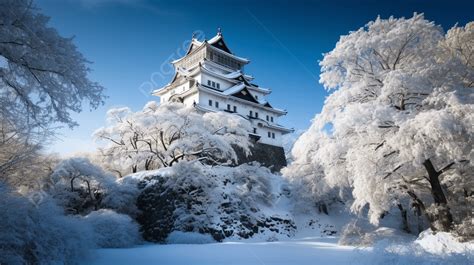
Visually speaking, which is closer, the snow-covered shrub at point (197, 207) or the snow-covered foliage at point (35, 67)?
the snow-covered foliage at point (35, 67)

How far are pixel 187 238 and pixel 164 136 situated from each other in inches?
392

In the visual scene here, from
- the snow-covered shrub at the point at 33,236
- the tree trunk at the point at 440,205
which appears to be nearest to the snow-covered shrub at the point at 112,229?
the snow-covered shrub at the point at 33,236

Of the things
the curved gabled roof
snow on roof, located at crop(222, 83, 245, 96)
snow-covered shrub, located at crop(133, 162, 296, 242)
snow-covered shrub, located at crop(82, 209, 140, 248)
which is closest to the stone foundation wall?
snow on roof, located at crop(222, 83, 245, 96)

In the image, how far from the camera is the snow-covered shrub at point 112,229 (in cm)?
1399

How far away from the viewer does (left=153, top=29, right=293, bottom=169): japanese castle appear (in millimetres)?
35156

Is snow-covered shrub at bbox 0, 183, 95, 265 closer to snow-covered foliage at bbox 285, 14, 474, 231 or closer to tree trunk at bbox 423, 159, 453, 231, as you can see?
snow-covered foliage at bbox 285, 14, 474, 231

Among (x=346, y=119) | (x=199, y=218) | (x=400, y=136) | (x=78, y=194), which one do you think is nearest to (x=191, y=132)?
(x=199, y=218)

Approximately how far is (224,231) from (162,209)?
4128 mm

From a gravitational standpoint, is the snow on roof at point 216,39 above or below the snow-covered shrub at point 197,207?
above

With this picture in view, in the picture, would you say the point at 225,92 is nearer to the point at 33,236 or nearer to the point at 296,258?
the point at 296,258

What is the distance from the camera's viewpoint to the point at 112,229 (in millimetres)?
14617

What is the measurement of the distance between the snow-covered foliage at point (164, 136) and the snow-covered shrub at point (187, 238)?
5.42 meters

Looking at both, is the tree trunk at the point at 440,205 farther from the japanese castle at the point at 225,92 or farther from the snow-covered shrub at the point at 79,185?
the japanese castle at the point at 225,92

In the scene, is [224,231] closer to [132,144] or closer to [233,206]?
[233,206]
